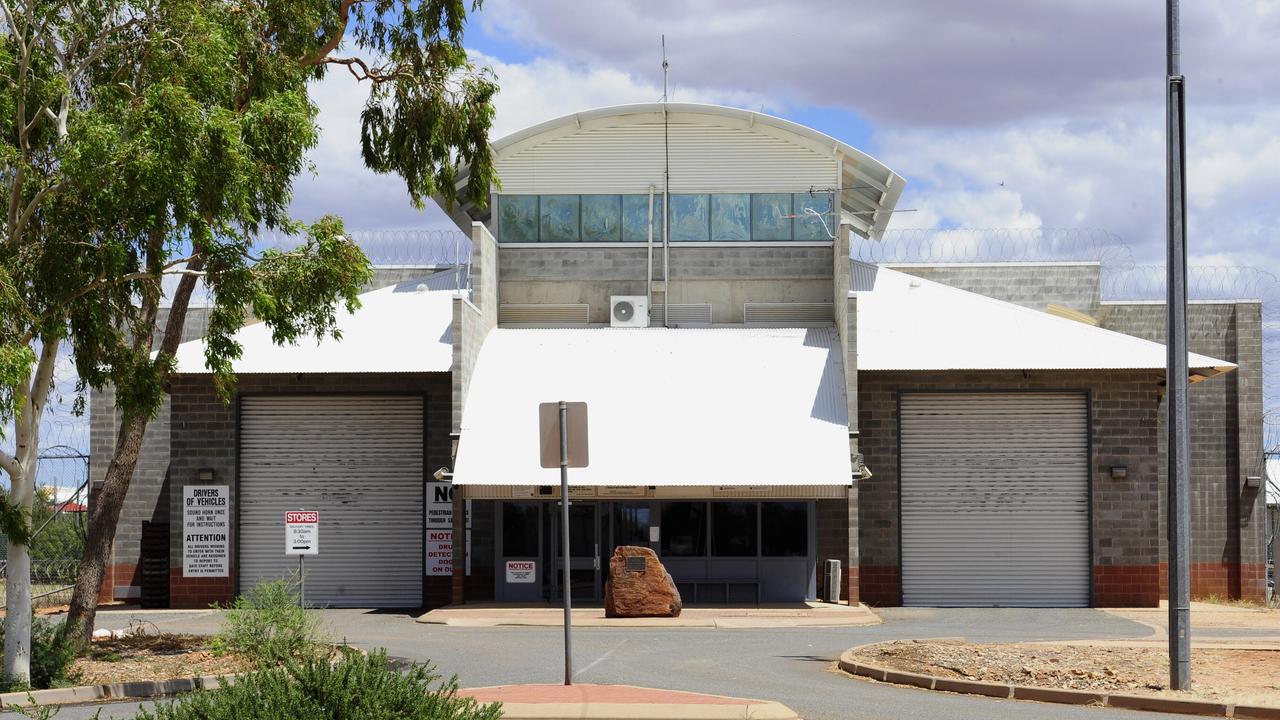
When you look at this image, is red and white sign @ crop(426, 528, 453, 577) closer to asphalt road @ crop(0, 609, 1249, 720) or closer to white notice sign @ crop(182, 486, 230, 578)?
asphalt road @ crop(0, 609, 1249, 720)

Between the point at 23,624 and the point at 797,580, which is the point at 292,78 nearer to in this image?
the point at 23,624

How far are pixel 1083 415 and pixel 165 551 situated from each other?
62.3 ft

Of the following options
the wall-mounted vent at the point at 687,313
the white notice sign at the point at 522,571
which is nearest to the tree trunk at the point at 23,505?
the white notice sign at the point at 522,571

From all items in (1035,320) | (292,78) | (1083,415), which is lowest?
(1083,415)

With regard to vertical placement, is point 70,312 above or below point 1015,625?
above

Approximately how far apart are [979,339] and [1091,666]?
13.7 metres

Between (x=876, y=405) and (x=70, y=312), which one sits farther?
(x=876, y=405)

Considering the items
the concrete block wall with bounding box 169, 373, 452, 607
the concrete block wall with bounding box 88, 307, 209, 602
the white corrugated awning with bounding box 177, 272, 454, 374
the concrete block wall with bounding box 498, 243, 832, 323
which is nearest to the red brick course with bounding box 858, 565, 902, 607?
the concrete block wall with bounding box 498, 243, 832, 323

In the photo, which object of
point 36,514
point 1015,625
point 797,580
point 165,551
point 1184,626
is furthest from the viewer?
point 36,514

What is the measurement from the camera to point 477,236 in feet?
96.6

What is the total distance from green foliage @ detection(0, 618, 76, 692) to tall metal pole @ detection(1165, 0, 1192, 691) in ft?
39.2

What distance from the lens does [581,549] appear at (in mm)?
28516

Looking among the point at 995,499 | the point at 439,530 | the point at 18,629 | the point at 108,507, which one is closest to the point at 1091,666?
the point at 18,629

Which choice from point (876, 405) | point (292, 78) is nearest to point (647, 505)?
point (876, 405)
